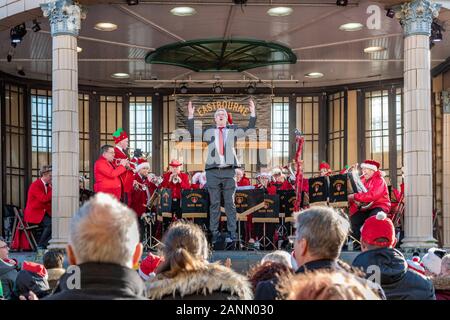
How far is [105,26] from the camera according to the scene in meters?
19.3

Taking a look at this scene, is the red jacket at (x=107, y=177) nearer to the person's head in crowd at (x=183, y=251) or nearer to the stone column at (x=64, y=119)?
the stone column at (x=64, y=119)

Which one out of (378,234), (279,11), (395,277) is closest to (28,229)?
(279,11)

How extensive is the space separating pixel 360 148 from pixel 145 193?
8.70 meters

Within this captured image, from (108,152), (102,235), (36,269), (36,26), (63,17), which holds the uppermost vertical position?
(36,26)

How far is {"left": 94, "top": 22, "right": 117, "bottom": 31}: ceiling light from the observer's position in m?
19.1

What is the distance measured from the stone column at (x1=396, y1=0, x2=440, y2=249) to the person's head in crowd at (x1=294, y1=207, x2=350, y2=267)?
1208 centimetres

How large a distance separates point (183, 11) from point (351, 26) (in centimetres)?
384

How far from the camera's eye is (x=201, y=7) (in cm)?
1764

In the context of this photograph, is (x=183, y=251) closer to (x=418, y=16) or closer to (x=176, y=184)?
(x=418, y=16)

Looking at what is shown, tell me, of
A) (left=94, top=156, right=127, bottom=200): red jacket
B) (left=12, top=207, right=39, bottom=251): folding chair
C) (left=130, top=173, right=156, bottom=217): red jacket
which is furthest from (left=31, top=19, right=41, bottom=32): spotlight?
(left=12, top=207, right=39, bottom=251): folding chair
